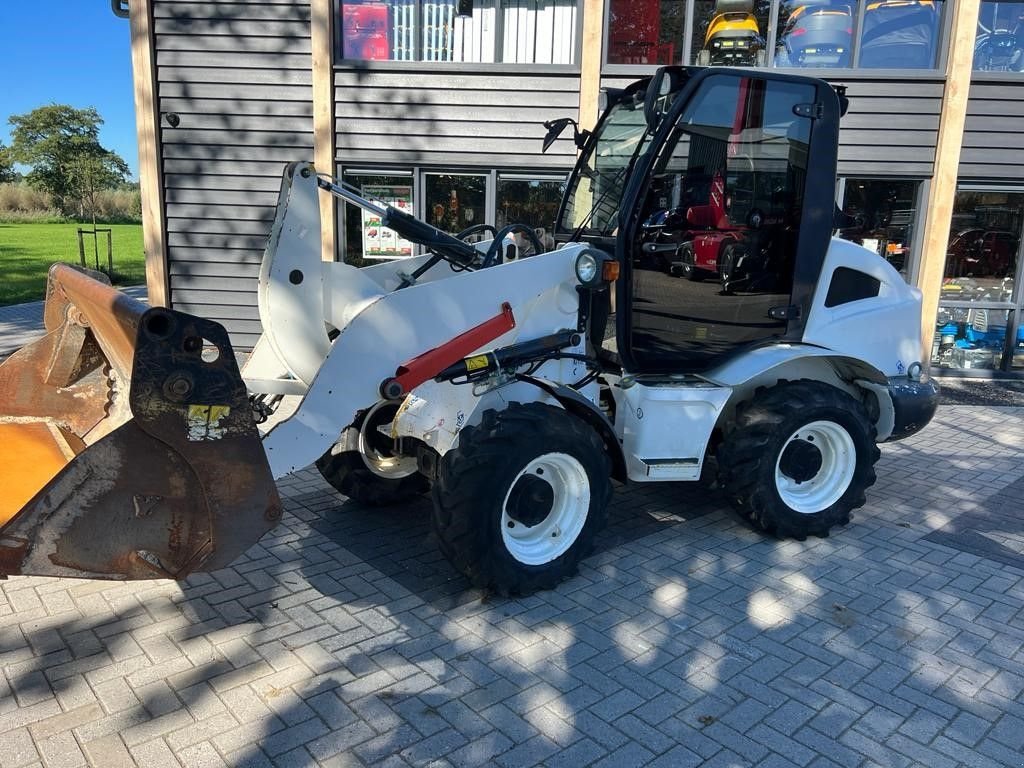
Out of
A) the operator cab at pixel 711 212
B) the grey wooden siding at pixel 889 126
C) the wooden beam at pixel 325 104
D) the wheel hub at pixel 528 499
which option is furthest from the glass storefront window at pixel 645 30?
the wheel hub at pixel 528 499

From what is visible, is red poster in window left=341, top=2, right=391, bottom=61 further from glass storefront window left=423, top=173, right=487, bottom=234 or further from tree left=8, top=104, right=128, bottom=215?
tree left=8, top=104, right=128, bottom=215

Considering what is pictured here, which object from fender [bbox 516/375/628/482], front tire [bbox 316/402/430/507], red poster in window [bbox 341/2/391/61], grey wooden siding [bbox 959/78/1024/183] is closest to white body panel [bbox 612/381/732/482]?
fender [bbox 516/375/628/482]

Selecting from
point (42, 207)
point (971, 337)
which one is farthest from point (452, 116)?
point (42, 207)

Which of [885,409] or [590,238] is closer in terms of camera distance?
[590,238]

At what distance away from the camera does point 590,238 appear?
468cm

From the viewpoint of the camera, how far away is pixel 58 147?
55.5 m

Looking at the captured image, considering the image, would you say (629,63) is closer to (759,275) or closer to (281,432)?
(759,275)

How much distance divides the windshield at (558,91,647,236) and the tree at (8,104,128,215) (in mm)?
42980

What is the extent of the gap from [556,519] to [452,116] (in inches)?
245

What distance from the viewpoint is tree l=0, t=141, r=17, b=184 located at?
5643cm

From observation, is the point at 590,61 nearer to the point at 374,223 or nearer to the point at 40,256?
the point at 374,223

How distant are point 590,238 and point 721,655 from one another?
241cm

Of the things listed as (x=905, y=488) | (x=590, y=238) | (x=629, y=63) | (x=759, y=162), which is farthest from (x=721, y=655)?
(x=629, y=63)

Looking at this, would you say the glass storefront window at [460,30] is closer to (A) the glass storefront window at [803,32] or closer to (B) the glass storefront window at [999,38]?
(A) the glass storefront window at [803,32]
